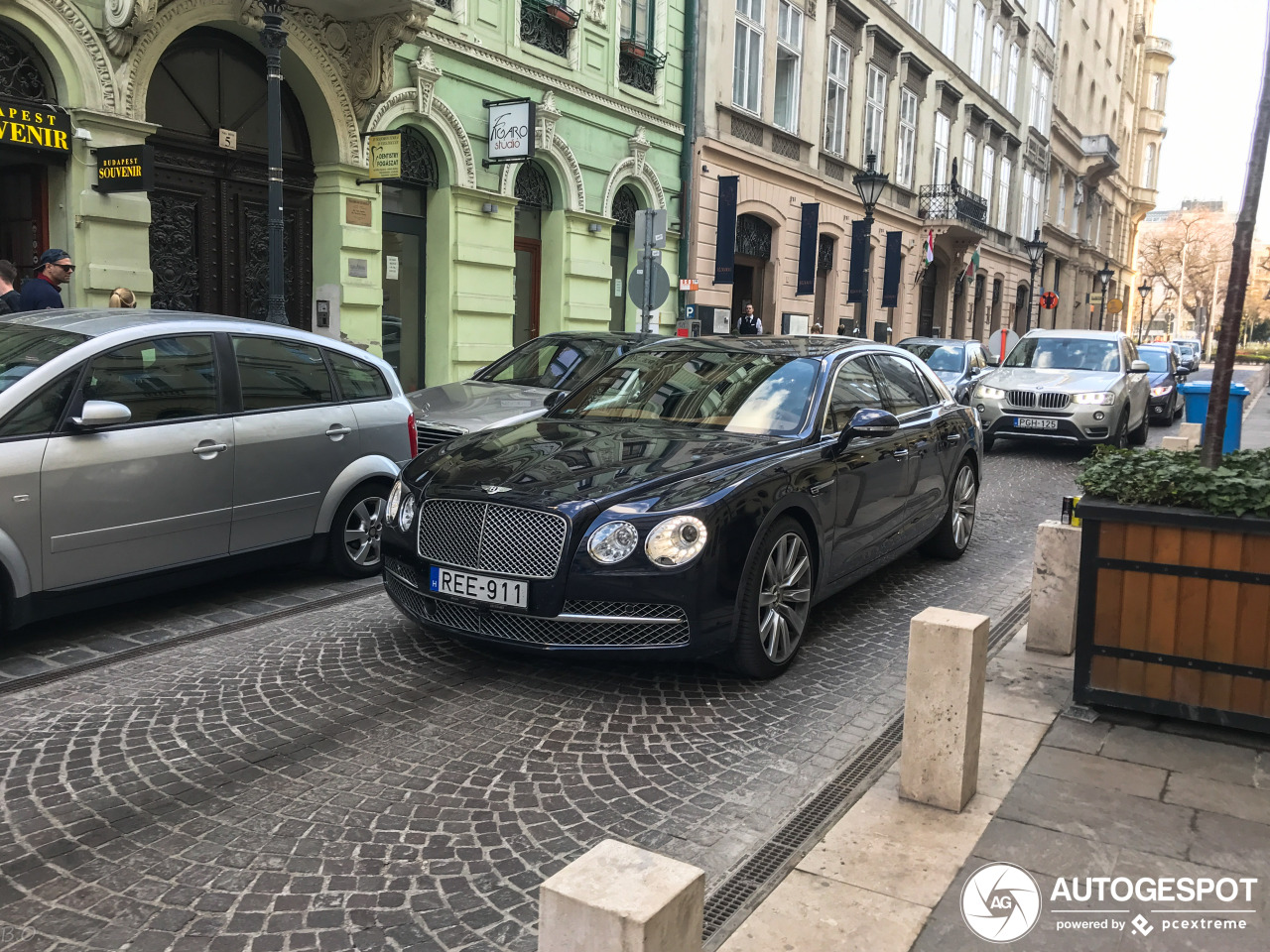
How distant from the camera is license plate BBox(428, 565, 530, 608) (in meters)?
4.67

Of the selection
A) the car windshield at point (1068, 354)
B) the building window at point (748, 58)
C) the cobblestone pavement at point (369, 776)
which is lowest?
the cobblestone pavement at point (369, 776)

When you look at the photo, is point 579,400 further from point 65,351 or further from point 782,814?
point 782,814

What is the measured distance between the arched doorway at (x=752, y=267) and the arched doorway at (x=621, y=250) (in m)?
3.50

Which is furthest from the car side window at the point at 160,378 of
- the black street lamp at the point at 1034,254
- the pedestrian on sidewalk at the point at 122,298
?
the black street lamp at the point at 1034,254

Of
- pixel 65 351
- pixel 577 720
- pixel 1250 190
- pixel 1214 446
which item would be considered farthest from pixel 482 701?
pixel 1250 190

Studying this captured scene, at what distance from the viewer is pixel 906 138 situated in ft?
103

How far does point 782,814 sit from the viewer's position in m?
3.74

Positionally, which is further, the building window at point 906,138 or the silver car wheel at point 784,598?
the building window at point 906,138

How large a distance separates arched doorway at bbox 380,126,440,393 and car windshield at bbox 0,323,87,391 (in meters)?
8.66

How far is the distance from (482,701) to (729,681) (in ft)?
3.84

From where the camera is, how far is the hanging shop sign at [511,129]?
574 inches

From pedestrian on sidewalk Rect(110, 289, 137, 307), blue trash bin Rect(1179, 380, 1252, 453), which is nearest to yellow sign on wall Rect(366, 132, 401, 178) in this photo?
pedestrian on sidewalk Rect(110, 289, 137, 307)

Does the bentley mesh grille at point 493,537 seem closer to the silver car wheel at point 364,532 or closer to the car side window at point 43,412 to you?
the car side window at point 43,412

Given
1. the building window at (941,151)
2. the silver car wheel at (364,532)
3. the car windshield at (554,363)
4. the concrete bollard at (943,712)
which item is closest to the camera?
the concrete bollard at (943,712)
